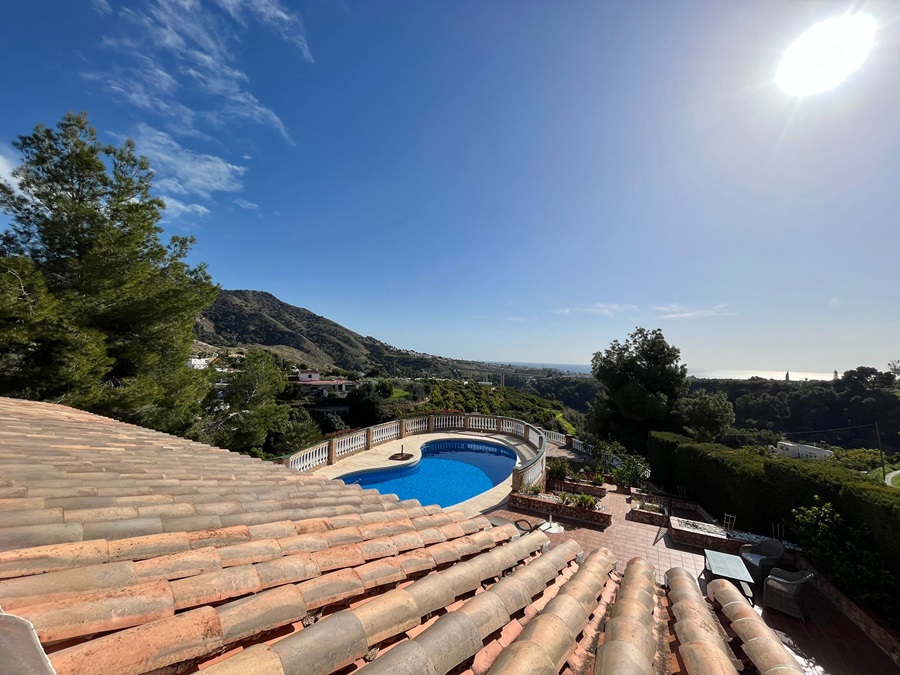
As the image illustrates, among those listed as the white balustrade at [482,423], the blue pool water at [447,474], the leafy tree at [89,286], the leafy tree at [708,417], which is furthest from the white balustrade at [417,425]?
the leafy tree at [708,417]

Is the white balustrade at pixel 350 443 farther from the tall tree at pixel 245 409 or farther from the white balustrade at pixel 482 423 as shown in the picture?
the white balustrade at pixel 482 423

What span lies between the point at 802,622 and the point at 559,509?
15.9 ft

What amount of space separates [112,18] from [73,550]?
1189cm

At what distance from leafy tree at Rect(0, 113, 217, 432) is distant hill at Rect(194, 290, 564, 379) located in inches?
2158

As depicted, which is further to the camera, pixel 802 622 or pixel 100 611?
pixel 802 622

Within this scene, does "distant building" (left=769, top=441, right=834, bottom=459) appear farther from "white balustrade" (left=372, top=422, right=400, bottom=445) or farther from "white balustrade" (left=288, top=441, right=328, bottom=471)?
"white balustrade" (left=288, top=441, right=328, bottom=471)

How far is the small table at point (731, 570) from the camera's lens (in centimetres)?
610

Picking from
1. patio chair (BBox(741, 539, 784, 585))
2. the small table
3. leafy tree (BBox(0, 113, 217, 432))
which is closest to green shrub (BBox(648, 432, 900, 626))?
patio chair (BBox(741, 539, 784, 585))

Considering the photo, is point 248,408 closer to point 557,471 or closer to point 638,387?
point 557,471

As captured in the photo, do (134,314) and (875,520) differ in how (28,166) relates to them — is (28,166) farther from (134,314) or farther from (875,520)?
(875,520)

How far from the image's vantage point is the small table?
610 cm

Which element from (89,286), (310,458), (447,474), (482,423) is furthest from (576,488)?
(89,286)

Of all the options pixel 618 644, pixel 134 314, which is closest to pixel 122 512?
pixel 618 644

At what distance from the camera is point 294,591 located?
189 cm
